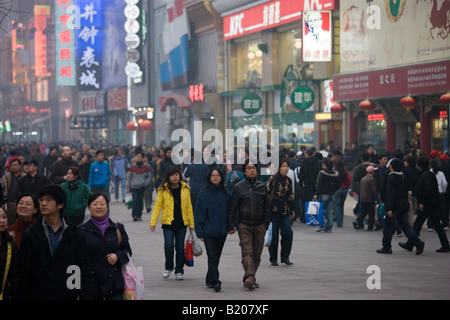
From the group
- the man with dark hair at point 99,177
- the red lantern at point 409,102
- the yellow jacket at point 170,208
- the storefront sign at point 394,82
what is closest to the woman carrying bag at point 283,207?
the yellow jacket at point 170,208

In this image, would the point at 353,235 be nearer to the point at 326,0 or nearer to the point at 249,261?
the point at 249,261

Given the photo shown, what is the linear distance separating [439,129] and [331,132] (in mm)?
8904

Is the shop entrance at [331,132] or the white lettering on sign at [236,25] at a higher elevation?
the white lettering on sign at [236,25]

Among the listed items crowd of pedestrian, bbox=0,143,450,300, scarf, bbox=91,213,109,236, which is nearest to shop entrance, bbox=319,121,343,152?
crowd of pedestrian, bbox=0,143,450,300

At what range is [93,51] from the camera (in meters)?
76.5

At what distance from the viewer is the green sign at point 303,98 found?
36.1m

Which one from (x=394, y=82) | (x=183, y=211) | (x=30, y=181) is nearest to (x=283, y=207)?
(x=183, y=211)

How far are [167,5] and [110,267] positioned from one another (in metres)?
52.6

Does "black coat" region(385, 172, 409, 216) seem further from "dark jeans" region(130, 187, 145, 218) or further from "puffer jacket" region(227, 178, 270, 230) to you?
"dark jeans" region(130, 187, 145, 218)

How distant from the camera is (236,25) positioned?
47.6m

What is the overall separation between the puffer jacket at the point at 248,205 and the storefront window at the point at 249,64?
105ft

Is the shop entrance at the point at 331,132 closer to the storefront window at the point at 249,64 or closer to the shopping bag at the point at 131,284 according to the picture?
the storefront window at the point at 249,64

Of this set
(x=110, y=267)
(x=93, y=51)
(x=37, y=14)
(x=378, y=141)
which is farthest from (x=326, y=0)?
(x=37, y=14)

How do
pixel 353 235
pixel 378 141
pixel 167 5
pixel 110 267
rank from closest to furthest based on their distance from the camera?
1. pixel 110 267
2. pixel 353 235
3. pixel 378 141
4. pixel 167 5
